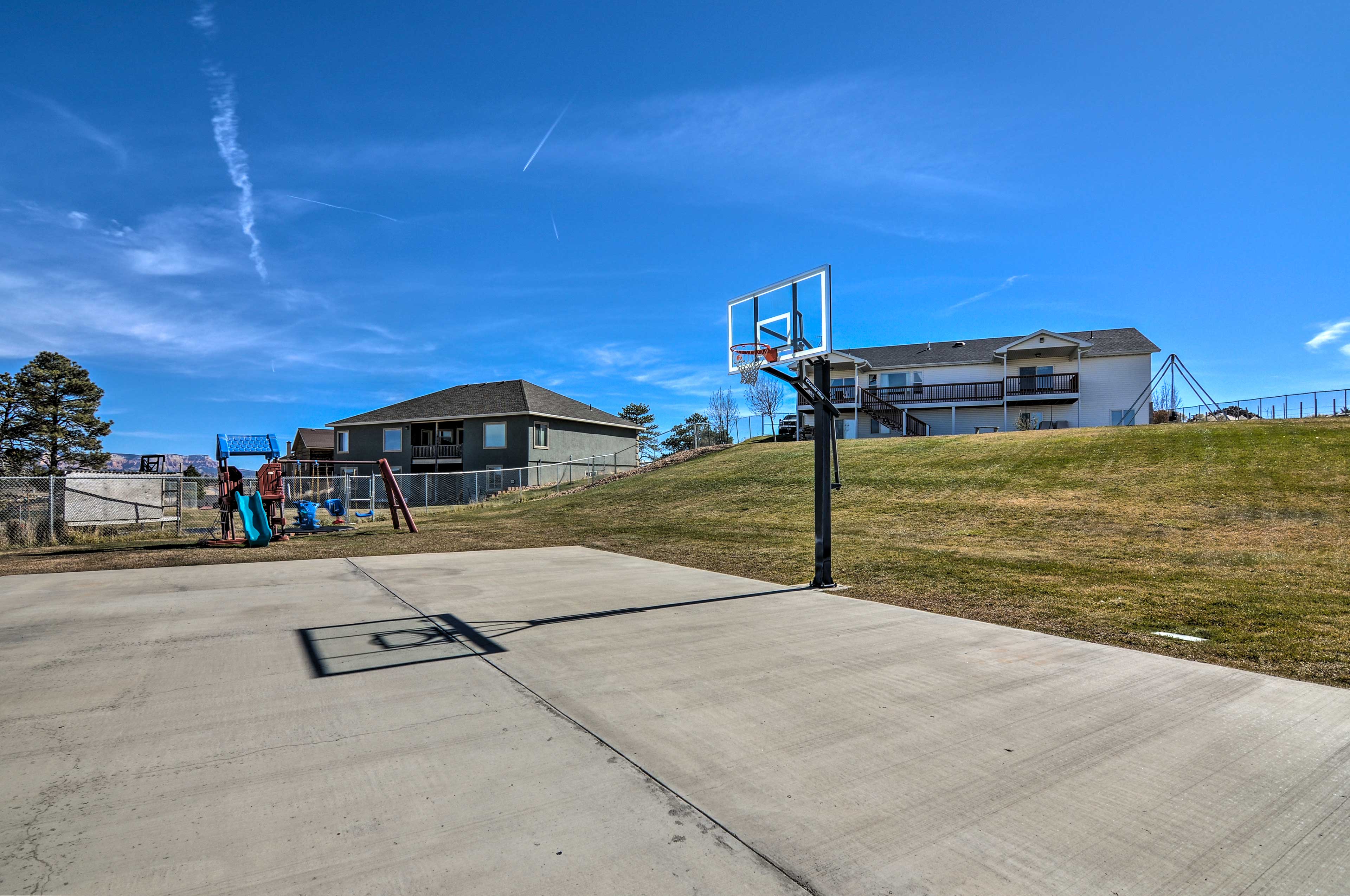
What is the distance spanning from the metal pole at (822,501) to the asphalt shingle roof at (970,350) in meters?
27.3

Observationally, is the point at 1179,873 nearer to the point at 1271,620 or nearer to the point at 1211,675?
the point at 1211,675

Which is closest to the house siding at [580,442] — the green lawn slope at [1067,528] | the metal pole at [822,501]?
the green lawn slope at [1067,528]

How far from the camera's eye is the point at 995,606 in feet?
24.8

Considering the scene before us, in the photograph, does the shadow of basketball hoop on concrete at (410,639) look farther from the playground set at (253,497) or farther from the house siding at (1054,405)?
the house siding at (1054,405)

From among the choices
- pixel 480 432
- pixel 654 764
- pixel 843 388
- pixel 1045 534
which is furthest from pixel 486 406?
pixel 654 764

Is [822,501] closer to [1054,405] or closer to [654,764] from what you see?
[654,764]

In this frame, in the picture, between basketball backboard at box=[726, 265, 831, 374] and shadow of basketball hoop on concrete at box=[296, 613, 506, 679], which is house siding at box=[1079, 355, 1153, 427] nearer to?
basketball backboard at box=[726, 265, 831, 374]

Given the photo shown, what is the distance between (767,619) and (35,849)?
5.51m

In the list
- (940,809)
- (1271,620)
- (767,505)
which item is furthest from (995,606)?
(767,505)

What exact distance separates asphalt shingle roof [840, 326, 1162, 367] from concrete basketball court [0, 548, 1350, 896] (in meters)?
31.7

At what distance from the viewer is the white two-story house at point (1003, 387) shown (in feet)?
111

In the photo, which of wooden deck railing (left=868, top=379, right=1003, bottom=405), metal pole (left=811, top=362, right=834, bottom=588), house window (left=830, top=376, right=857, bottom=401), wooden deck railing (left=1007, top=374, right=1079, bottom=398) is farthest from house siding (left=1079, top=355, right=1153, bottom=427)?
Result: metal pole (left=811, top=362, right=834, bottom=588)

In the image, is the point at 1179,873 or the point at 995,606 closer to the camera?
the point at 1179,873

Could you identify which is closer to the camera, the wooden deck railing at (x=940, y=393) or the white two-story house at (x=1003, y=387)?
the white two-story house at (x=1003, y=387)
